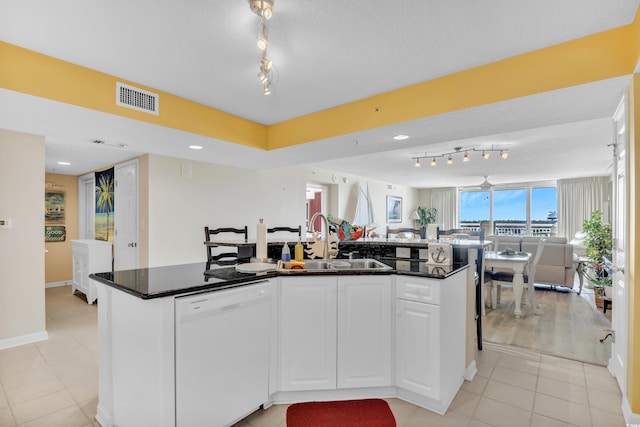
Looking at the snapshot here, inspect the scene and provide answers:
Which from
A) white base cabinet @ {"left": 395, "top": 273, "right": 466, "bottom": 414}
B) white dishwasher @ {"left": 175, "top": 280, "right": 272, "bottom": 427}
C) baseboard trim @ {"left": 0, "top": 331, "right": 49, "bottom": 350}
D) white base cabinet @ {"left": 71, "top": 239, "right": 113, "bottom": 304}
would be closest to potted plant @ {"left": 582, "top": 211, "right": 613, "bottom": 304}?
white base cabinet @ {"left": 395, "top": 273, "right": 466, "bottom": 414}

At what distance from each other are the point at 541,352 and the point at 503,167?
4.36 meters

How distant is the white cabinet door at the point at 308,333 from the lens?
6.84 feet

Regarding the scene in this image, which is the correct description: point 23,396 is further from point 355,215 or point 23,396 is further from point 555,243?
point 555,243

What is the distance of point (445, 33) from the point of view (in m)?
1.80

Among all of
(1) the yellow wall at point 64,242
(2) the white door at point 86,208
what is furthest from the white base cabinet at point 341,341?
(1) the yellow wall at point 64,242

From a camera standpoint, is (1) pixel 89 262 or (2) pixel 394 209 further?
(2) pixel 394 209

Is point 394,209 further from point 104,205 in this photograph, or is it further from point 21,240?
point 21,240

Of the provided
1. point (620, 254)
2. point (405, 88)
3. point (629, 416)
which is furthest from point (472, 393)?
point (405, 88)

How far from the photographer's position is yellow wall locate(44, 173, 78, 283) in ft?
19.2

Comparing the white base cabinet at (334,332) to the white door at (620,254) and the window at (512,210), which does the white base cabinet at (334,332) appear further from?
the window at (512,210)

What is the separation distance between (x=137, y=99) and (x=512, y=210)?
9858 millimetres

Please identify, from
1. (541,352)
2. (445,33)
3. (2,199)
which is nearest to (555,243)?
(541,352)

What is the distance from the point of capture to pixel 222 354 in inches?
69.4

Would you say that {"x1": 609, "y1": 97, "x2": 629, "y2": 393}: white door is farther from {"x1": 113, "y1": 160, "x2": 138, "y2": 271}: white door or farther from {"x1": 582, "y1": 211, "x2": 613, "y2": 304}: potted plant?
{"x1": 113, "y1": 160, "x2": 138, "y2": 271}: white door
